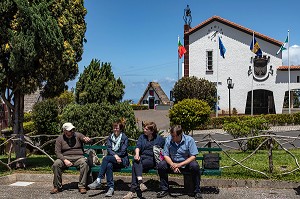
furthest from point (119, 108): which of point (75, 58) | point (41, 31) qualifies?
point (41, 31)

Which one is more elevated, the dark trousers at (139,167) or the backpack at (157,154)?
the backpack at (157,154)

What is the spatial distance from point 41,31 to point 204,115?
49.9ft

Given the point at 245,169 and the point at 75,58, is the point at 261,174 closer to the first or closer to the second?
the point at 245,169

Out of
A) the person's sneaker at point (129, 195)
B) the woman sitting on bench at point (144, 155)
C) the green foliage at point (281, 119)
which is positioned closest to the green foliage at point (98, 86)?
the woman sitting on bench at point (144, 155)

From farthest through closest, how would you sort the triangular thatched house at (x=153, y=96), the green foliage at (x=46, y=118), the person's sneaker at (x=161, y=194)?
the triangular thatched house at (x=153, y=96) < the green foliage at (x=46, y=118) < the person's sneaker at (x=161, y=194)

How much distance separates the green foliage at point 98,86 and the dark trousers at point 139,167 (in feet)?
16.3

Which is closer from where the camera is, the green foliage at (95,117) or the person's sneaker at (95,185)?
the person's sneaker at (95,185)

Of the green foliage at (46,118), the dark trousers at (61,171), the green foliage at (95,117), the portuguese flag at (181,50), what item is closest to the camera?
the dark trousers at (61,171)

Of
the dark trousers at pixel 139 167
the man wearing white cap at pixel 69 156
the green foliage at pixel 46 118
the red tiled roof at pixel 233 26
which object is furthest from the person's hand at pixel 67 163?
the red tiled roof at pixel 233 26

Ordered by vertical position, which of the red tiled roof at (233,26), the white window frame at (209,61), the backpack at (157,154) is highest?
the red tiled roof at (233,26)

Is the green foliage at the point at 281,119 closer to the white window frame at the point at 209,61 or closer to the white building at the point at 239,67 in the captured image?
the white building at the point at 239,67

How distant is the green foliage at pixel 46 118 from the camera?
16.8 meters

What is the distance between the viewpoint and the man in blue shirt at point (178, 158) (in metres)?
6.98

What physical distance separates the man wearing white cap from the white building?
27643 mm
